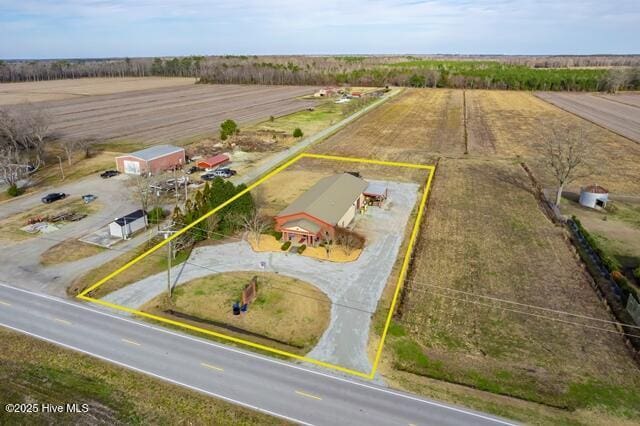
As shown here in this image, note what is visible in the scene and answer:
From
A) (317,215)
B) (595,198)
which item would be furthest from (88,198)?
(595,198)

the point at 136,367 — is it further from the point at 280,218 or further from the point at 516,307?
the point at 516,307

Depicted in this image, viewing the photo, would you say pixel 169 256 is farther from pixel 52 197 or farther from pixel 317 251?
pixel 52 197

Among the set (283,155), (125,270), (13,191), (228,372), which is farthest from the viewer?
(283,155)

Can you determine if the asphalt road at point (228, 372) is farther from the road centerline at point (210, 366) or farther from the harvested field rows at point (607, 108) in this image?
the harvested field rows at point (607, 108)

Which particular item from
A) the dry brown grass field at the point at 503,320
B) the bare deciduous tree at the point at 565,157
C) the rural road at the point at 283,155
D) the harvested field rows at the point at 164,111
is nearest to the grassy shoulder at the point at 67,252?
the rural road at the point at 283,155

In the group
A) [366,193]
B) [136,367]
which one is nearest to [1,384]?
[136,367]

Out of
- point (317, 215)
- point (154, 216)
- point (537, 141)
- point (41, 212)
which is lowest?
point (41, 212)

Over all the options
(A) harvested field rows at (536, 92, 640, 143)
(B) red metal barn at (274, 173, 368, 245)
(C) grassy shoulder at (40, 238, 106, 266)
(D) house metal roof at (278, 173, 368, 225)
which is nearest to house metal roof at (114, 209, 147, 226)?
(C) grassy shoulder at (40, 238, 106, 266)
